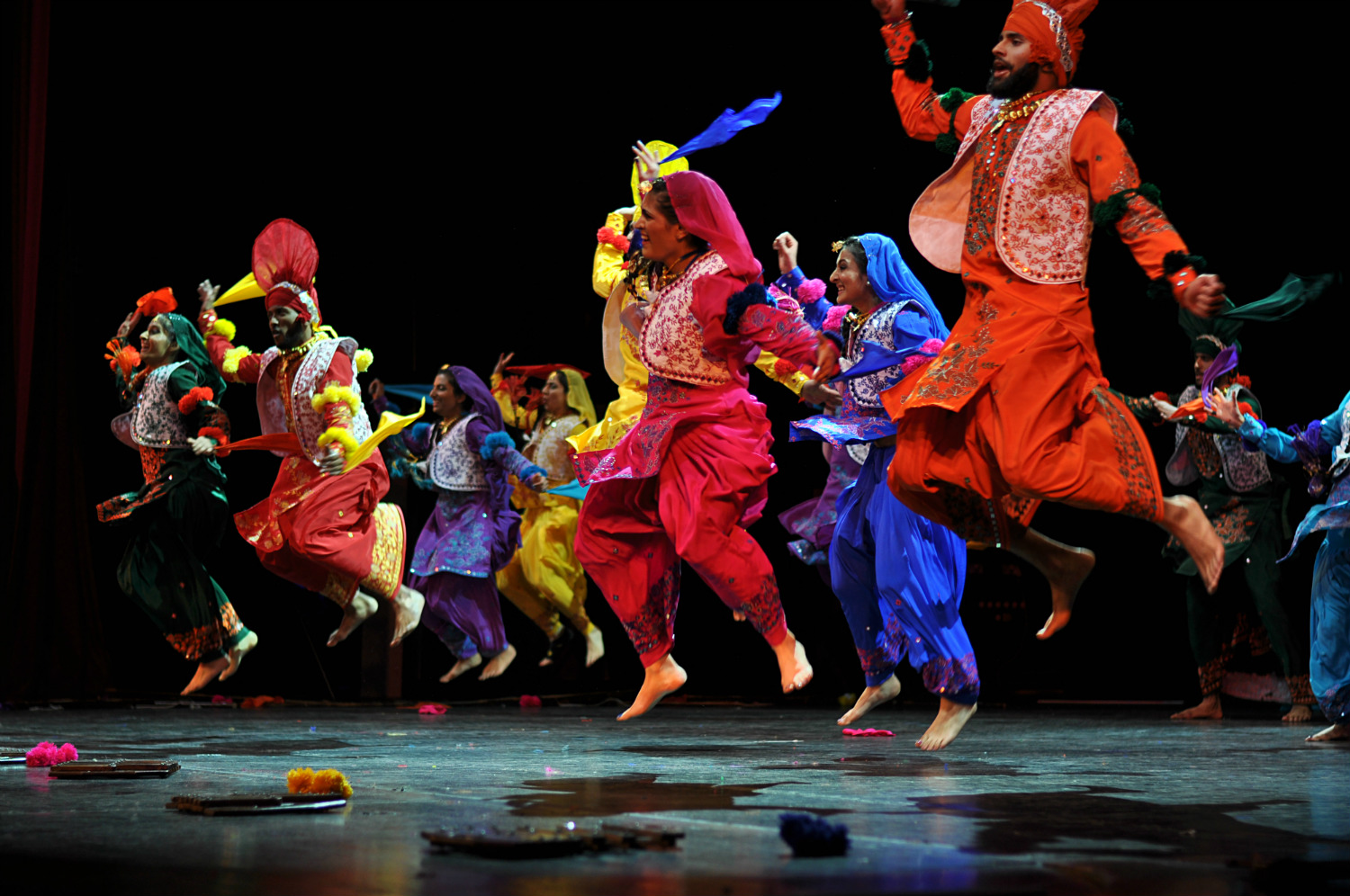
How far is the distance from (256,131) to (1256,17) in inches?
239

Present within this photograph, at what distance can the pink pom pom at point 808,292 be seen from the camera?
5.13 meters

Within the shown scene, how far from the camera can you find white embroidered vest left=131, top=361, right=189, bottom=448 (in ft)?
23.8

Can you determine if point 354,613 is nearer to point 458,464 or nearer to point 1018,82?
point 458,464

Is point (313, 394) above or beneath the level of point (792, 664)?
above

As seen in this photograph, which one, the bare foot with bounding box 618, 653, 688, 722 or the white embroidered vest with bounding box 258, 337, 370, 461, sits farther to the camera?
the white embroidered vest with bounding box 258, 337, 370, 461

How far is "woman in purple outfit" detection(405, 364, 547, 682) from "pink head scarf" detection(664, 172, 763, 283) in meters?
3.77

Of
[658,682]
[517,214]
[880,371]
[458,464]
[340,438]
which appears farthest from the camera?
[517,214]

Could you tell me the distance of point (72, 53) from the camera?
8453 mm

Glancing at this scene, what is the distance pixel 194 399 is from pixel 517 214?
2.70 m

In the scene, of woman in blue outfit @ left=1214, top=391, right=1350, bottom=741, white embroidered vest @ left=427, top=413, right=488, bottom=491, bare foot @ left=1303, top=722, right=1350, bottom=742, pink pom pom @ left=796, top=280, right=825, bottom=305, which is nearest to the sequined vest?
woman in blue outfit @ left=1214, top=391, right=1350, bottom=741

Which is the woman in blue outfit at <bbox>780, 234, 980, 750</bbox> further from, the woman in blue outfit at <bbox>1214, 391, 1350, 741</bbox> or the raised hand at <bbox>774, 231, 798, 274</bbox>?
the woman in blue outfit at <bbox>1214, 391, 1350, 741</bbox>

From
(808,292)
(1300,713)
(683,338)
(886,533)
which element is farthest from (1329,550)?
(683,338)

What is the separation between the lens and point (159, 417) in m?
7.26

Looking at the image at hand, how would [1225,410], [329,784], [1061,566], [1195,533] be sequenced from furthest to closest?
1. [1225,410]
2. [1061,566]
3. [1195,533]
4. [329,784]
